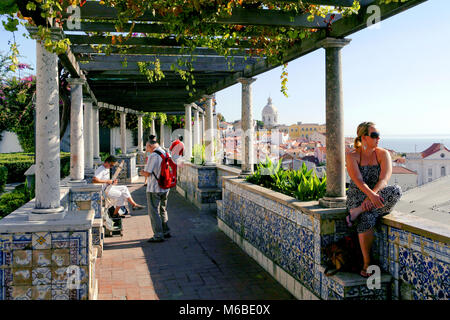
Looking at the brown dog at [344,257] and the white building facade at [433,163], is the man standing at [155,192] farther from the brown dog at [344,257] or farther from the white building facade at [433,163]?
the white building facade at [433,163]

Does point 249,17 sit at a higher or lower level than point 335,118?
higher

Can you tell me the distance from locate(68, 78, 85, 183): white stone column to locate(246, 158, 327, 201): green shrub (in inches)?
109

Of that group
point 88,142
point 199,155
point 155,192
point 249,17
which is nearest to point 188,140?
point 199,155

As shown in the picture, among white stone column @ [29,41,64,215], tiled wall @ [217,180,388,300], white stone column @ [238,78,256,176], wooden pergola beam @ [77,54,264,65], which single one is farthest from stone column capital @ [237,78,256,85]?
white stone column @ [29,41,64,215]

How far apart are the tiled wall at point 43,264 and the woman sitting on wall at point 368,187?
2.48 meters

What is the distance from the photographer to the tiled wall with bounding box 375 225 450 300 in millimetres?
2832

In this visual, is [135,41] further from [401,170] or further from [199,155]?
[401,170]

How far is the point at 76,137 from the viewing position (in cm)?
659

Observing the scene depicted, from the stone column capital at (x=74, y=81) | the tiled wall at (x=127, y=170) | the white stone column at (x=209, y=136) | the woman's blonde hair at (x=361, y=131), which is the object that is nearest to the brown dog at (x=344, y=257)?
the woman's blonde hair at (x=361, y=131)

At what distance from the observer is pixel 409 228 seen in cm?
316

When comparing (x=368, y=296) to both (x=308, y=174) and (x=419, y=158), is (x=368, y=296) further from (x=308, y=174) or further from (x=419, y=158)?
(x=419, y=158)

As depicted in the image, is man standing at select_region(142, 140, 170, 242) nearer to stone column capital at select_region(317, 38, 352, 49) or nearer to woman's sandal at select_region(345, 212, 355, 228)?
stone column capital at select_region(317, 38, 352, 49)

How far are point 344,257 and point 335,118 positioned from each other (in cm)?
145

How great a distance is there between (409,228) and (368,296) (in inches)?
29.3
